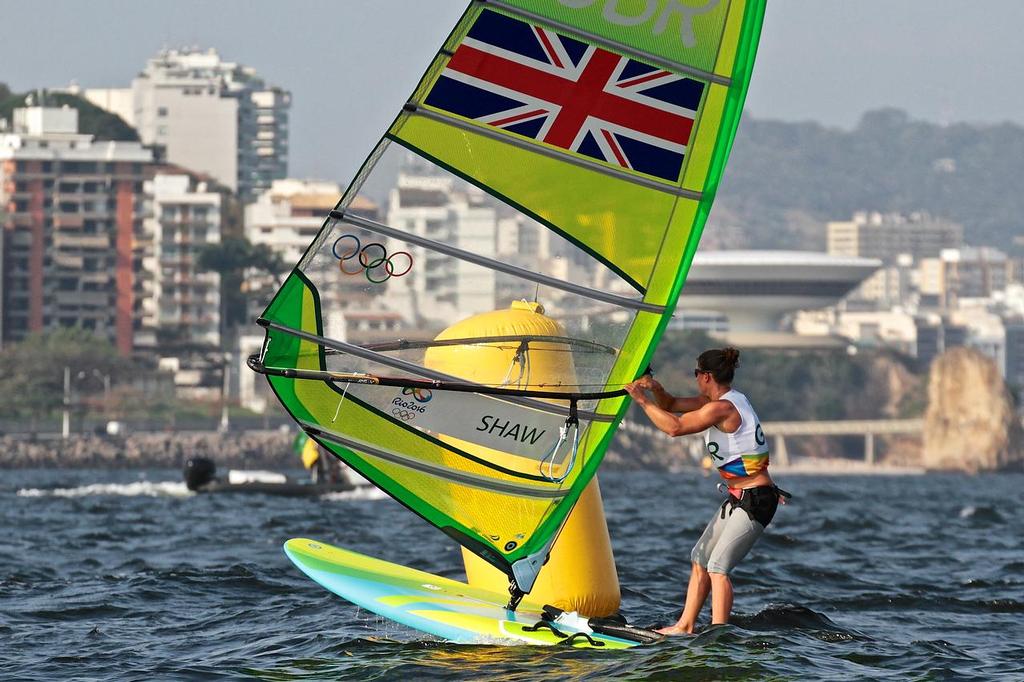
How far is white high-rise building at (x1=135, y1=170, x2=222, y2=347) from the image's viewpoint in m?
106

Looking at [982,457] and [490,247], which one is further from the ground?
[490,247]

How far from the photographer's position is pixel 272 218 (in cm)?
11612

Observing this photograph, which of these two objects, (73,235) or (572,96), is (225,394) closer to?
(73,235)

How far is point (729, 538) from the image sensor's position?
8.88 metres

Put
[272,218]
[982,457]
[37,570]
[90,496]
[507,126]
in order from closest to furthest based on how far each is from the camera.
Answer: [507,126]
[37,570]
[90,496]
[982,457]
[272,218]

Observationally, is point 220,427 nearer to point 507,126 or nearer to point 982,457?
point 982,457

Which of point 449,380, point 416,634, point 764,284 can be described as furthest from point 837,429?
point 449,380

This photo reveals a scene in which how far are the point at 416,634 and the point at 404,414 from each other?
54.7 inches

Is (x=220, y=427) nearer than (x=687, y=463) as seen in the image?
Yes

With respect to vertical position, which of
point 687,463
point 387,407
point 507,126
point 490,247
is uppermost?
point 507,126

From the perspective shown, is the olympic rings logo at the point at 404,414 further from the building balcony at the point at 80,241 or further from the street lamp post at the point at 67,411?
the building balcony at the point at 80,241

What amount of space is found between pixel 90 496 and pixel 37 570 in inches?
787

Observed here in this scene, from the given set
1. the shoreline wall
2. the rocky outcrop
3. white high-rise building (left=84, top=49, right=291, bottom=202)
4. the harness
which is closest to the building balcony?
the shoreline wall

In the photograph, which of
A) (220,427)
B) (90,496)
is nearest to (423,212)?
(90,496)
